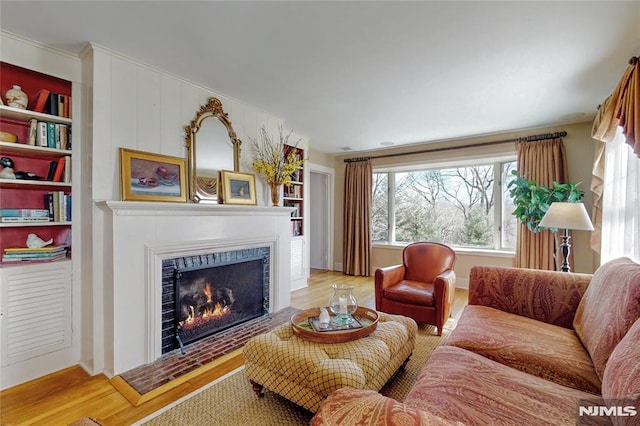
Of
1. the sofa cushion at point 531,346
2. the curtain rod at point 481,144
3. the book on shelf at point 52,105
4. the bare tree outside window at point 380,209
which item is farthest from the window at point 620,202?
the book on shelf at point 52,105

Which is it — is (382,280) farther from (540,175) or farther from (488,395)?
(540,175)

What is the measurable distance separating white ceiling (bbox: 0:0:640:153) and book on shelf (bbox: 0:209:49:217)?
1224 mm

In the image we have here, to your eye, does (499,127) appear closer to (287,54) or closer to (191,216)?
(287,54)

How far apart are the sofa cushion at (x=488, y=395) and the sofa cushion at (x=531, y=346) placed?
0.12m

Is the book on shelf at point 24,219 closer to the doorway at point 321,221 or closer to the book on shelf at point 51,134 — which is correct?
the book on shelf at point 51,134

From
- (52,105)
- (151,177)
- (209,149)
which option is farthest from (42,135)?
(209,149)

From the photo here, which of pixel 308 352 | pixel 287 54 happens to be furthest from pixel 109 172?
pixel 308 352

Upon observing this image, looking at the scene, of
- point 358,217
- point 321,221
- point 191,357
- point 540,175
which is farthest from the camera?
point 321,221

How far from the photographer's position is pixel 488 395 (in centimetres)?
111

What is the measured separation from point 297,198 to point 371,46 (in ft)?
9.15

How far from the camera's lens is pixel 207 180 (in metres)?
2.83

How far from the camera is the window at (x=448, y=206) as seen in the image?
441 cm

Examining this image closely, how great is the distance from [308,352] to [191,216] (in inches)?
64.4

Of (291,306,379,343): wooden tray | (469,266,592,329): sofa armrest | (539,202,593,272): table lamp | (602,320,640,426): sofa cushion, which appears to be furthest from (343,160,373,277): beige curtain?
(602,320,640,426): sofa cushion
